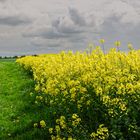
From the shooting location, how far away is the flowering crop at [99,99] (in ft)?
30.1

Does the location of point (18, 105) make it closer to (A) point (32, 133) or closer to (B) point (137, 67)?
(A) point (32, 133)

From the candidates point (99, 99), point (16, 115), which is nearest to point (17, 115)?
point (16, 115)

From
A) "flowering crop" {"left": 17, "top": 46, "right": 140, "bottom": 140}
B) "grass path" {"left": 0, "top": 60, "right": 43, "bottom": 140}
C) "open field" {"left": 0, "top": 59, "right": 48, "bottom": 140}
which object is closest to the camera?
"flowering crop" {"left": 17, "top": 46, "right": 140, "bottom": 140}

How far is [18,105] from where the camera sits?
18.5 m

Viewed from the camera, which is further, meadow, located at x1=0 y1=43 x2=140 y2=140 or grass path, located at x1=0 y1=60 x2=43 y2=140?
grass path, located at x1=0 y1=60 x2=43 y2=140

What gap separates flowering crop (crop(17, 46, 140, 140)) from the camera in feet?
30.1

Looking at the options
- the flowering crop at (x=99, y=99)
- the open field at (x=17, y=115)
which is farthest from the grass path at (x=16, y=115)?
the flowering crop at (x=99, y=99)

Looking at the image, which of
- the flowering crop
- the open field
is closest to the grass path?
the open field

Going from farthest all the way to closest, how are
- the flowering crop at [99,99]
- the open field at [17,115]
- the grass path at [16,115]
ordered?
the grass path at [16,115] → the open field at [17,115] → the flowering crop at [99,99]

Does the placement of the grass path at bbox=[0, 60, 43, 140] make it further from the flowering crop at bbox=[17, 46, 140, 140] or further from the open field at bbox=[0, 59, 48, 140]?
the flowering crop at bbox=[17, 46, 140, 140]

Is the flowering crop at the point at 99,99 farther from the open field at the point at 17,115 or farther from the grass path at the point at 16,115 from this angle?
the grass path at the point at 16,115

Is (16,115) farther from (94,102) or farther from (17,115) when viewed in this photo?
(94,102)

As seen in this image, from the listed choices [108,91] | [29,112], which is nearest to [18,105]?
[29,112]

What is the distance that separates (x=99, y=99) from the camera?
398 inches
